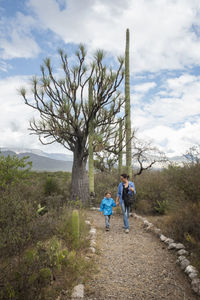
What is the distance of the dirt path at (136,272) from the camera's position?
2.99 m

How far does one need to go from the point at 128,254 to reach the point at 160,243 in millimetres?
1024

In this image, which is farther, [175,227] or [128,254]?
[175,227]

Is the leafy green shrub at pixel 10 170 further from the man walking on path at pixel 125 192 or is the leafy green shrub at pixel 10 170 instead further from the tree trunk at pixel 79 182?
the tree trunk at pixel 79 182

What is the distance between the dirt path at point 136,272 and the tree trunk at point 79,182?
4077 millimetres

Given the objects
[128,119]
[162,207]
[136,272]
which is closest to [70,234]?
[136,272]

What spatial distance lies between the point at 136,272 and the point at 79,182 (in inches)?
245

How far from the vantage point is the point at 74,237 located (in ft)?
14.4

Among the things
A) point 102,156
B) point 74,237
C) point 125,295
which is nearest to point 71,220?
point 74,237

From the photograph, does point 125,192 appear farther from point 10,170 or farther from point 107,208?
point 10,170

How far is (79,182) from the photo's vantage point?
9586 mm

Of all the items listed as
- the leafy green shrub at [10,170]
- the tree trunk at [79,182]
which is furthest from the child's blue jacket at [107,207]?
the tree trunk at [79,182]

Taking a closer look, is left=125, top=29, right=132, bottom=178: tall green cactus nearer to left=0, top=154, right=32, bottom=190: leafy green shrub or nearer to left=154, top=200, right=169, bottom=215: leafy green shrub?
left=154, top=200, right=169, bottom=215: leafy green shrub

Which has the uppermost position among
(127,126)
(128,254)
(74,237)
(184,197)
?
(127,126)

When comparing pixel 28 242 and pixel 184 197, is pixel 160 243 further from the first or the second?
pixel 28 242
